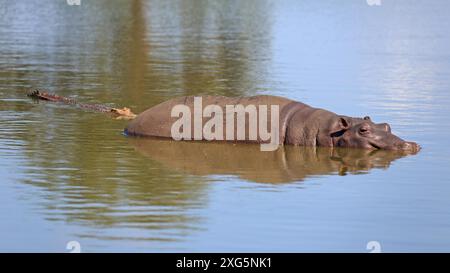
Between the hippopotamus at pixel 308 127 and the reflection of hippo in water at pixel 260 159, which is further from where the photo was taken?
the hippopotamus at pixel 308 127

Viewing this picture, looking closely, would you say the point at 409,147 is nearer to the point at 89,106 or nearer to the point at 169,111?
the point at 169,111

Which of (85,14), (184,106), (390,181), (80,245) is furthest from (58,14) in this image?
(80,245)

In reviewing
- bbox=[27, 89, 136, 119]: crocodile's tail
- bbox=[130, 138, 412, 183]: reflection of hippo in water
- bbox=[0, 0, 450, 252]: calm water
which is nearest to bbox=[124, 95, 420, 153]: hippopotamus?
bbox=[130, 138, 412, 183]: reflection of hippo in water

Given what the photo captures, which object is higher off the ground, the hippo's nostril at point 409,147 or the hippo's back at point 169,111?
the hippo's back at point 169,111

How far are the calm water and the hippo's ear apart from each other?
0.40 m

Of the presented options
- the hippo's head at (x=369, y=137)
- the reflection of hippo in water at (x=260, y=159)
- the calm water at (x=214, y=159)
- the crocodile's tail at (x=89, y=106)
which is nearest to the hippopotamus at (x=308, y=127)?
the hippo's head at (x=369, y=137)

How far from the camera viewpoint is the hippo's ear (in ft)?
60.1

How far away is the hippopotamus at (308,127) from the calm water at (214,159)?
11.2 inches

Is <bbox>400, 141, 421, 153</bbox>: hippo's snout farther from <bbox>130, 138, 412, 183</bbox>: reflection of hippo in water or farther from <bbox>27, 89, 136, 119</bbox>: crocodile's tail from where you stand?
<bbox>27, 89, 136, 119</bbox>: crocodile's tail

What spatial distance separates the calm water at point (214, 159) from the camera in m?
12.9

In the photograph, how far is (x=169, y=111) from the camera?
18.9 metres

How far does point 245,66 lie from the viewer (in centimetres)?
3036

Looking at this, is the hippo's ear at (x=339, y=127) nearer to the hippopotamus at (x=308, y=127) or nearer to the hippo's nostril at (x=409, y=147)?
the hippopotamus at (x=308, y=127)

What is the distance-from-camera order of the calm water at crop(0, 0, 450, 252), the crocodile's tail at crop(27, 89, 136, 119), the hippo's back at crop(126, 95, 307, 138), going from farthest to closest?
the crocodile's tail at crop(27, 89, 136, 119), the hippo's back at crop(126, 95, 307, 138), the calm water at crop(0, 0, 450, 252)
